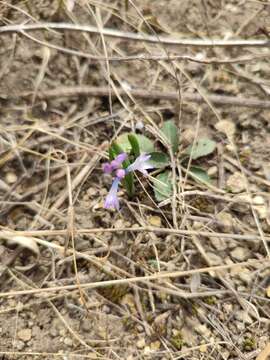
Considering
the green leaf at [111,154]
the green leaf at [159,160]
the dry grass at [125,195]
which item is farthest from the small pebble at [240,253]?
the green leaf at [111,154]

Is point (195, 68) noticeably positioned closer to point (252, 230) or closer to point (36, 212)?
point (252, 230)

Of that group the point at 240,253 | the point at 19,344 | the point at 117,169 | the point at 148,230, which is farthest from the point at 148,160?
the point at 19,344

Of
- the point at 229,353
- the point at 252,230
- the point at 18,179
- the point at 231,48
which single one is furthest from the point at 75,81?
the point at 229,353

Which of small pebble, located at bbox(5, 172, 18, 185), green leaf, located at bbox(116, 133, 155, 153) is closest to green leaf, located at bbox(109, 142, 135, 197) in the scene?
green leaf, located at bbox(116, 133, 155, 153)

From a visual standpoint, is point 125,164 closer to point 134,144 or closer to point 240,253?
point 134,144

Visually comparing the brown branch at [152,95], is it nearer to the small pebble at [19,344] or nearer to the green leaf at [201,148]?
the green leaf at [201,148]

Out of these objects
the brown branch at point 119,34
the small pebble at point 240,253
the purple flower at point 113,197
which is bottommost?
the small pebble at point 240,253
